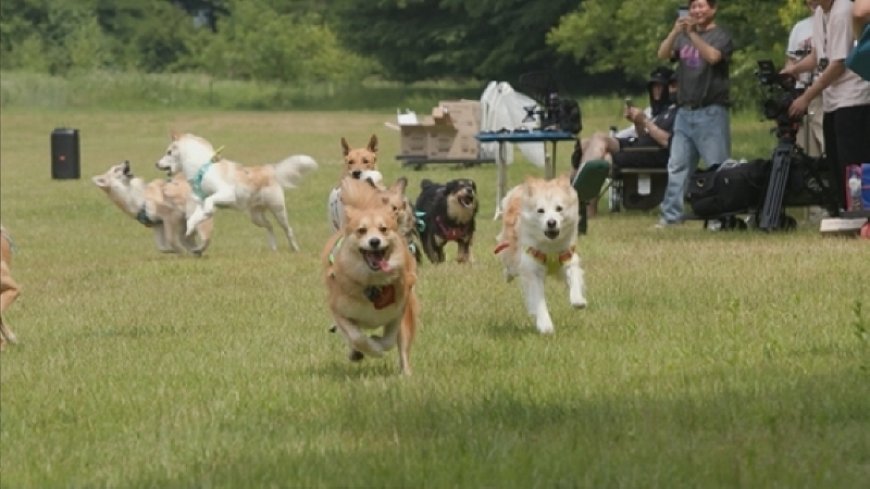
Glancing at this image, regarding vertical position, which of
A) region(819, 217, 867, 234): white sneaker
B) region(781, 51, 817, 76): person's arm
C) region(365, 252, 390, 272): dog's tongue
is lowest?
region(819, 217, 867, 234): white sneaker

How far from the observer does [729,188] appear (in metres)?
15.9

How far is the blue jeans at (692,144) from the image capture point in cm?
1680

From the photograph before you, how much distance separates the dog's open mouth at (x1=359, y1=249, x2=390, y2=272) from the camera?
842 centimetres

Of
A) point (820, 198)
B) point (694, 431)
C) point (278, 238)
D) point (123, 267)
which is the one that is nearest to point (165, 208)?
point (123, 267)

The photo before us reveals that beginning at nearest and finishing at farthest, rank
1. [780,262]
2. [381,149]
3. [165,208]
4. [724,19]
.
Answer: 1. [780,262]
2. [165,208]
3. [724,19]
4. [381,149]

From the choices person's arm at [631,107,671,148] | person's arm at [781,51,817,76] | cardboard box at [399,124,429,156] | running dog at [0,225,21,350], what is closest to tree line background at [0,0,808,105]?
cardboard box at [399,124,429,156]

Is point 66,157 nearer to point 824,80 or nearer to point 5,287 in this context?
point 824,80

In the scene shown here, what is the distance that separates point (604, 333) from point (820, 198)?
626 centimetres

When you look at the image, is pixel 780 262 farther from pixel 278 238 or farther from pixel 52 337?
pixel 278 238

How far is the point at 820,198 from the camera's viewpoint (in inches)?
613

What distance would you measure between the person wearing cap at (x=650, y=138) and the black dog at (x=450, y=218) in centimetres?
479

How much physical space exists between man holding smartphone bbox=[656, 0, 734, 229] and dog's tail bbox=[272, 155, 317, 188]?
3.60m

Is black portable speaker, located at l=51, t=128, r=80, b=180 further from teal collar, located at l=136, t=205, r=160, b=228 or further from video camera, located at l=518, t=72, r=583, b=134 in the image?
teal collar, located at l=136, t=205, r=160, b=228

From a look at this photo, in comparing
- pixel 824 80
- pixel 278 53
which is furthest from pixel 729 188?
pixel 278 53
